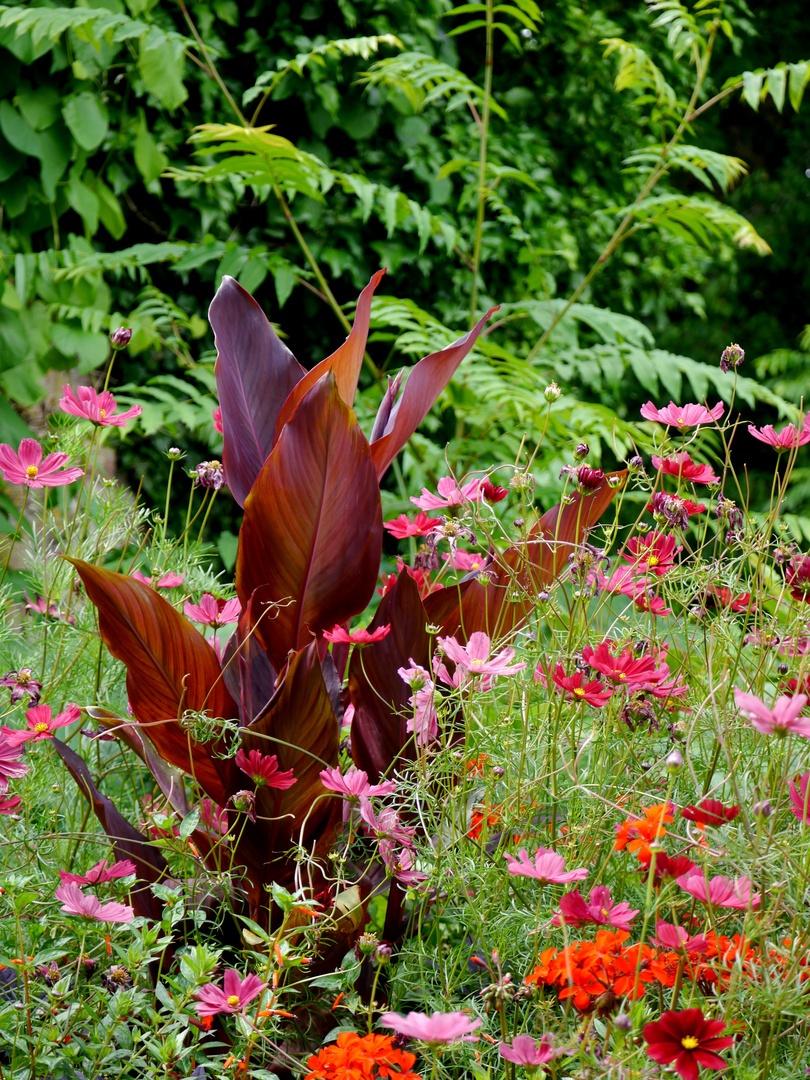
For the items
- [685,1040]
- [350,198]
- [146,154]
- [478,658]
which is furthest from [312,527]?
[350,198]

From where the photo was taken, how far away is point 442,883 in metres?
0.78

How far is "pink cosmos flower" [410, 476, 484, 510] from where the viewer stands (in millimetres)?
895

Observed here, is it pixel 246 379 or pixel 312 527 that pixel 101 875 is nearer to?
pixel 312 527

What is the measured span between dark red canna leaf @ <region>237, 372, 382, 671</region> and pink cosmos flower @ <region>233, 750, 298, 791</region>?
139mm

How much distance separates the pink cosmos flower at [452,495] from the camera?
895mm

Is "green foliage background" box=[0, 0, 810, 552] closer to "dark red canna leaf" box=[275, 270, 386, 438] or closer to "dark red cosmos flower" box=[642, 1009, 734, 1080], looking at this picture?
"dark red canna leaf" box=[275, 270, 386, 438]

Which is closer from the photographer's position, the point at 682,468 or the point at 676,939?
the point at 676,939

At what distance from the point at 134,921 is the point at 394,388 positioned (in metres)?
0.66

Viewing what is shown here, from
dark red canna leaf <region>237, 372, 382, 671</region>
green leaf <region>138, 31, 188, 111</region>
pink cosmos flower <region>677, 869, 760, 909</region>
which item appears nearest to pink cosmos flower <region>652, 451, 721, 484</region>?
dark red canna leaf <region>237, 372, 382, 671</region>

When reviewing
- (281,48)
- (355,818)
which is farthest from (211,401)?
(355,818)

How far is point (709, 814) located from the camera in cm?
58

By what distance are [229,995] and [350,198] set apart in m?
2.75

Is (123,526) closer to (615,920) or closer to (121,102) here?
(615,920)

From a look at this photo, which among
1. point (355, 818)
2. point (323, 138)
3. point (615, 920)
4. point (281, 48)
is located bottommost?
point (355, 818)
